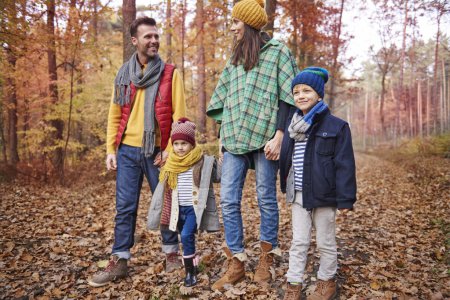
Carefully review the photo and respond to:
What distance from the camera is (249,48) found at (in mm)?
3363

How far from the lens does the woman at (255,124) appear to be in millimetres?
3271

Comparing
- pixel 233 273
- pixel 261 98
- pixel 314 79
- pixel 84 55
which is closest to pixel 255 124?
pixel 261 98

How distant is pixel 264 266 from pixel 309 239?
70cm

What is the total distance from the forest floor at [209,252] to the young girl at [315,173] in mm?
444

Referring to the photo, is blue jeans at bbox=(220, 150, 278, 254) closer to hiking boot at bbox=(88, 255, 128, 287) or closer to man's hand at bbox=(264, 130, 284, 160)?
man's hand at bbox=(264, 130, 284, 160)

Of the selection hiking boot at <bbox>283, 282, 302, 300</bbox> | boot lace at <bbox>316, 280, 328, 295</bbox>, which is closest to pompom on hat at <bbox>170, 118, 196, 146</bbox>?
hiking boot at <bbox>283, 282, 302, 300</bbox>

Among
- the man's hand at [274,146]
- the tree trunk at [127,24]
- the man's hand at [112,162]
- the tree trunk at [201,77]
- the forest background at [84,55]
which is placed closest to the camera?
the man's hand at [274,146]

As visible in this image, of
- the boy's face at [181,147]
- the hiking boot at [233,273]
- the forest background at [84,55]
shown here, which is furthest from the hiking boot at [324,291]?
the forest background at [84,55]

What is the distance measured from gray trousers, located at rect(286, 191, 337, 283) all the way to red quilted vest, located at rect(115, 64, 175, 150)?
1.64m

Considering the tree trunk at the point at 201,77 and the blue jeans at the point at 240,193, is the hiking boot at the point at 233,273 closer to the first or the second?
the blue jeans at the point at 240,193

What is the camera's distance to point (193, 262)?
3.54 meters

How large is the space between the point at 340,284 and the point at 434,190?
6.69 m

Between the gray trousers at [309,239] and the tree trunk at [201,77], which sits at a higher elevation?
the tree trunk at [201,77]

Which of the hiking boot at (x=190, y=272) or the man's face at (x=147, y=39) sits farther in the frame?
the man's face at (x=147, y=39)
